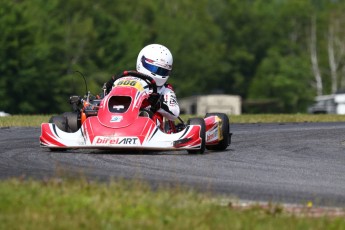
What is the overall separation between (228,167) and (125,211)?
13.8 feet

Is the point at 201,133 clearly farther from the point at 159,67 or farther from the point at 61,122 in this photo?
the point at 61,122

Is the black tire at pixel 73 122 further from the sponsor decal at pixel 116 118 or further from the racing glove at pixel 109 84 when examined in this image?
the sponsor decal at pixel 116 118

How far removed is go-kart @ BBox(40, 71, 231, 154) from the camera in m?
14.3

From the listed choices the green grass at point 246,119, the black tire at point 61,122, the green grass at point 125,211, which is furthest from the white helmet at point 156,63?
the green grass at point 246,119

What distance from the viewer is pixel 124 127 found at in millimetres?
14414

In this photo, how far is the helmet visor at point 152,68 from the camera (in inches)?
623

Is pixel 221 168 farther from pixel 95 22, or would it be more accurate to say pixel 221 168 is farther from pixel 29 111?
pixel 95 22

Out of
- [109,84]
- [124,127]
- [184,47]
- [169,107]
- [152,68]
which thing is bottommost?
[124,127]

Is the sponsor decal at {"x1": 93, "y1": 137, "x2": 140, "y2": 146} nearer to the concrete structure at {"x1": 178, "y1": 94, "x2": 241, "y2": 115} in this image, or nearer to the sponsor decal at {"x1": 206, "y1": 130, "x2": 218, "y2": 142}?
the sponsor decal at {"x1": 206, "y1": 130, "x2": 218, "y2": 142}

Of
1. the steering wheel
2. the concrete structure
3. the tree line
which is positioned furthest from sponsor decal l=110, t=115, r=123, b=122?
the concrete structure

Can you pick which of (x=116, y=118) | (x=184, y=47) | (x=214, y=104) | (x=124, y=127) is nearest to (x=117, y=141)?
(x=124, y=127)

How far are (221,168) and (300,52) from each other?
296ft

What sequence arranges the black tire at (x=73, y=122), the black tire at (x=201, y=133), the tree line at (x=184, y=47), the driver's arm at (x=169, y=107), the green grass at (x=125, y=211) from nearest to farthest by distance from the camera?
the green grass at (x=125, y=211) < the black tire at (x=201, y=133) < the driver's arm at (x=169, y=107) < the black tire at (x=73, y=122) < the tree line at (x=184, y=47)

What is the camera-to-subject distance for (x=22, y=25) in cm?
7625
